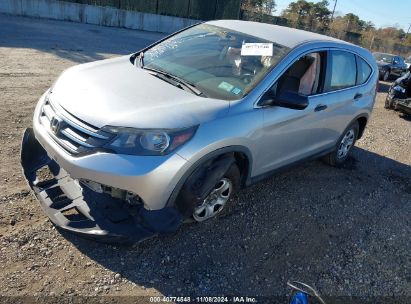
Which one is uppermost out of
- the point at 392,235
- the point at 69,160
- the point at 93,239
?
the point at 69,160

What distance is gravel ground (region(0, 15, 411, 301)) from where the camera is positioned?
2885mm

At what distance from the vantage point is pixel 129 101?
3109 mm

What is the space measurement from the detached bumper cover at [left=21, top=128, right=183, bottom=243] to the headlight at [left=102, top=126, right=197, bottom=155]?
0.48 m

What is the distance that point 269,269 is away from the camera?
3248 mm

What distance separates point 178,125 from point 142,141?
0.31m

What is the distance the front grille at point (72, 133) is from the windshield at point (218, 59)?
3.58ft

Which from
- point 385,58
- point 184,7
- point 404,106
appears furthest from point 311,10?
point 404,106

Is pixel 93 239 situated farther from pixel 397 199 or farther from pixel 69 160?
pixel 397 199

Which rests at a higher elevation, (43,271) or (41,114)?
(41,114)

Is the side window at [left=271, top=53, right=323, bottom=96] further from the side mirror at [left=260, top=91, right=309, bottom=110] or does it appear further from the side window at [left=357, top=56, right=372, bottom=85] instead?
the side window at [left=357, top=56, right=372, bottom=85]

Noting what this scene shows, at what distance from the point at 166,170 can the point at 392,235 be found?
275cm

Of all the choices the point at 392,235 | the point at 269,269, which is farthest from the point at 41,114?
the point at 392,235

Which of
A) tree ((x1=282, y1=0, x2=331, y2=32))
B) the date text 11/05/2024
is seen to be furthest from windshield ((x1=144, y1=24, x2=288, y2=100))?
tree ((x1=282, y1=0, x2=331, y2=32))

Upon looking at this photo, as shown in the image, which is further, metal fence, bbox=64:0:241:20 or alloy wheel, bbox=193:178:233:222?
metal fence, bbox=64:0:241:20
